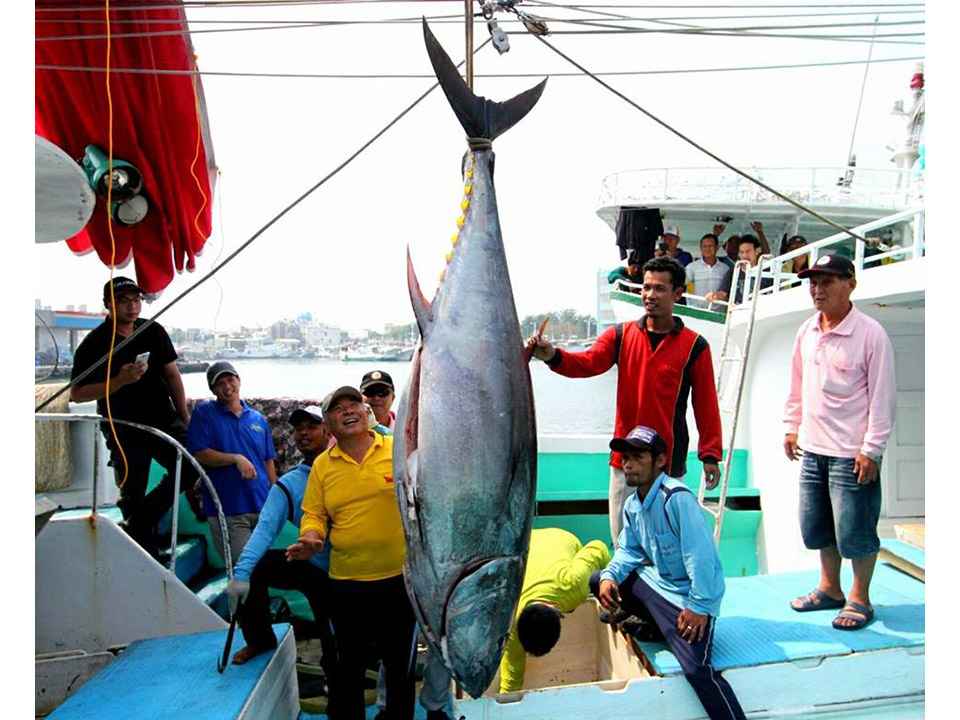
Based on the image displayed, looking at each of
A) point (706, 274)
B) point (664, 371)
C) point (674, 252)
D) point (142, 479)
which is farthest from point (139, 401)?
point (674, 252)

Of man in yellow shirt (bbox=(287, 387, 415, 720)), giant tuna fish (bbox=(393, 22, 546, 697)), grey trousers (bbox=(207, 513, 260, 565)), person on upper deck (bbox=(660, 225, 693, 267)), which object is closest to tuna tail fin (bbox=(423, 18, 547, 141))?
giant tuna fish (bbox=(393, 22, 546, 697))

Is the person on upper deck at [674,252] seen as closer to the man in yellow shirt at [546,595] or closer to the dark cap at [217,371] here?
the man in yellow shirt at [546,595]

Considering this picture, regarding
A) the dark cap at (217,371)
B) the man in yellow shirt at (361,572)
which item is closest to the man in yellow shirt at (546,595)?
the man in yellow shirt at (361,572)

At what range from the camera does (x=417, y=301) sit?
169cm

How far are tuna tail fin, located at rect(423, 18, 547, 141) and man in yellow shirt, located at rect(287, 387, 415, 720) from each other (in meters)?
1.19

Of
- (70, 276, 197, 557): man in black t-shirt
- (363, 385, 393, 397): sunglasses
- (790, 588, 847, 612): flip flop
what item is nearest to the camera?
(790, 588, 847, 612): flip flop

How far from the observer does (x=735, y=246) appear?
32.4ft

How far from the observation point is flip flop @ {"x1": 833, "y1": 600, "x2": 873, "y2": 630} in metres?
3.11

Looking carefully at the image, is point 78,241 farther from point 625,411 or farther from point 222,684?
point 625,411

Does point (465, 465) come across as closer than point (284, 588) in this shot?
Yes

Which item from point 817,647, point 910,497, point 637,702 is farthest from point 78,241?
point 910,497

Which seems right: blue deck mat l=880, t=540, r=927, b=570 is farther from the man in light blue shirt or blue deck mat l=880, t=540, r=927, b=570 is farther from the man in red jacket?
the man in light blue shirt

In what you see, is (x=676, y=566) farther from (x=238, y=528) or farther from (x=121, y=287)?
(x=121, y=287)

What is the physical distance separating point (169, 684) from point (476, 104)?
7.46ft
